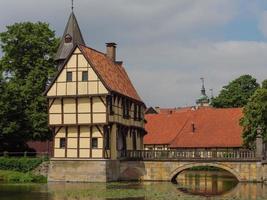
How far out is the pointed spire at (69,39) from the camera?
48062mm

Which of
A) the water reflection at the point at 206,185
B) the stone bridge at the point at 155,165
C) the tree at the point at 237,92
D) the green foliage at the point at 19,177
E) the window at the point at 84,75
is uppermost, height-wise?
the tree at the point at 237,92

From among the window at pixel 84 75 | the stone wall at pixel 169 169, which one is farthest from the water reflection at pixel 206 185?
the window at pixel 84 75

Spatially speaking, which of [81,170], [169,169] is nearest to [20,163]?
[81,170]

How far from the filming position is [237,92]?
70.3 metres

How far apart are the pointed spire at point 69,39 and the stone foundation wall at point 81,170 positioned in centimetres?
972

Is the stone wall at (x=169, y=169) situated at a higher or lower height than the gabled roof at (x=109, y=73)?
lower

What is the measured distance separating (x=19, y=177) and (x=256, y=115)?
1802cm

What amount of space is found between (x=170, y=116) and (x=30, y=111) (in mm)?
23197

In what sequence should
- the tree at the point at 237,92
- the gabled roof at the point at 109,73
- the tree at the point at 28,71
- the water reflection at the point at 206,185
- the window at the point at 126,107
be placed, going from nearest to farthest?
the water reflection at the point at 206,185
the gabled roof at the point at 109,73
the window at the point at 126,107
the tree at the point at 28,71
the tree at the point at 237,92

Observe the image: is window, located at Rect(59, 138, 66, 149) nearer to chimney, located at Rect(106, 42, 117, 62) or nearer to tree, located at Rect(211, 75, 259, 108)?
chimney, located at Rect(106, 42, 117, 62)

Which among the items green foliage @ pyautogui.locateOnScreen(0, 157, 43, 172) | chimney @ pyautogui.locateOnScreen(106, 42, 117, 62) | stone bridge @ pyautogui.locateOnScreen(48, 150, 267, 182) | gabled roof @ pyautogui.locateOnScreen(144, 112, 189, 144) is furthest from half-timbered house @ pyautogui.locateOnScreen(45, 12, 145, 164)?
gabled roof @ pyautogui.locateOnScreen(144, 112, 189, 144)

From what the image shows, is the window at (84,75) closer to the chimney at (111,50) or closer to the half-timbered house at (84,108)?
the half-timbered house at (84,108)

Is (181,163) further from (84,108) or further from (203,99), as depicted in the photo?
(203,99)

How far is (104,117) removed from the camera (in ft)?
138
